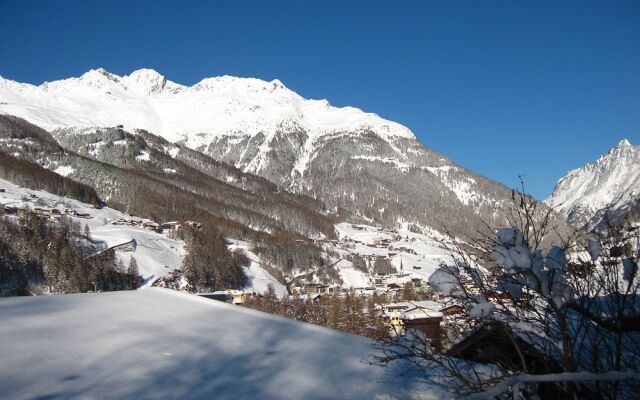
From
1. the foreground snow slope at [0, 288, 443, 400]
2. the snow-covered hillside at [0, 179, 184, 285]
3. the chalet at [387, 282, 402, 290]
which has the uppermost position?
the snow-covered hillside at [0, 179, 184, 285]

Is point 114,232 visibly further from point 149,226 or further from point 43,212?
point 149,226

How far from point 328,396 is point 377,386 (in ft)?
2.22

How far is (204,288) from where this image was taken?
75.1 m

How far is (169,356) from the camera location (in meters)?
5.08

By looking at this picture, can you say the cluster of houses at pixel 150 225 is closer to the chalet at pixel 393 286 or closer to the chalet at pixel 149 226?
the chalet at pixel 149 226

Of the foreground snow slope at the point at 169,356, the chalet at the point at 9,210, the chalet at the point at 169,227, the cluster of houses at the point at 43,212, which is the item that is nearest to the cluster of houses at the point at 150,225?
the chalet at the point at 169,227

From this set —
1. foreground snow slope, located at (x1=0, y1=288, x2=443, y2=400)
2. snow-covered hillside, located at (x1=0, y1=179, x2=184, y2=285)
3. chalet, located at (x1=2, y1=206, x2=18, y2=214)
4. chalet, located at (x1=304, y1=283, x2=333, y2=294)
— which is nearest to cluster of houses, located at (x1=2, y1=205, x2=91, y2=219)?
chalet, located at (x1=2, y1=206, x2=18, y2=214)

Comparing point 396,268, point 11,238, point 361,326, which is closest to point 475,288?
point 361,326

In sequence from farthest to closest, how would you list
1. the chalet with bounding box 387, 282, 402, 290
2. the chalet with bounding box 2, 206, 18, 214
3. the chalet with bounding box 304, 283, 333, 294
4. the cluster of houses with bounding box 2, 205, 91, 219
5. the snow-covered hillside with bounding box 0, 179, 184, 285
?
the chalet with bounding box 304, 283, 333, 294, the cluster of houses with bounding box 2, 205, 91, 219, the chalet with bounding box 2, 206, 18, 214, the chalet with bounding box 387, 282, 402, 290, the snow-covered hillside with bounding box 0, 179, 184, 285

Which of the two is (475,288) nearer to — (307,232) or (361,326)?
(361,326)

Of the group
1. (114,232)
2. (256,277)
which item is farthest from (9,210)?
(256,277)

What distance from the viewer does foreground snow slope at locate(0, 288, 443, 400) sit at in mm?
4281

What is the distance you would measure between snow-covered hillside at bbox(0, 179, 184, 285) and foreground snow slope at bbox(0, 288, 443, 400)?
219 ft

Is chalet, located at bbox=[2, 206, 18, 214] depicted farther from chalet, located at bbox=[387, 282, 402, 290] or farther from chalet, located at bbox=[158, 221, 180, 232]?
chalet, located at bbox=[387, 282, 402, 290]
